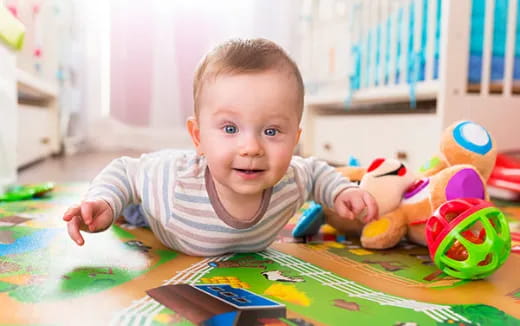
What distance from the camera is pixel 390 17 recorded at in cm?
229

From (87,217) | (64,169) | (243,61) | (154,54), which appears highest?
(154,54)

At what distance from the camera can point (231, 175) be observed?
771mm

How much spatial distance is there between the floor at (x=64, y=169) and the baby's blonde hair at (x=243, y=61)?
4.08 ft

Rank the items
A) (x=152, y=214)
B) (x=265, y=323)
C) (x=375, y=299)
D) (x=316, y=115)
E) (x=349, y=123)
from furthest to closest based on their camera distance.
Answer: (x=316, y=115)
(x=349, y=123)
(x=152, y=214)
(x=375, y=299)
(x=265, y=323)

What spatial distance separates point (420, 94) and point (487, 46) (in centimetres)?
26

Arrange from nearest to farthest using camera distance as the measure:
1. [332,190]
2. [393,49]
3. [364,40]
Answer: [332,190], [393,49], [364,40]

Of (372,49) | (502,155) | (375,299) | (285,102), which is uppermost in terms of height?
(372,49)

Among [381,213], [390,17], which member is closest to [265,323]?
[381,213]

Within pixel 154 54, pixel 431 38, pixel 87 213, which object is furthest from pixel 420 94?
pixel 154 54

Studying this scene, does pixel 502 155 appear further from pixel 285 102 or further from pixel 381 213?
pixel 285 102

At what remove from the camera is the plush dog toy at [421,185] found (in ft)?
2.97

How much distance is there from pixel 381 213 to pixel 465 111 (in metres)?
0.92

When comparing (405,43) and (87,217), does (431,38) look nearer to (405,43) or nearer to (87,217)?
(405,43)

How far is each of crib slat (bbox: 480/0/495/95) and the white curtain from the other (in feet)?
5.92
